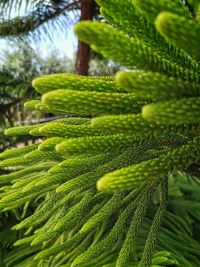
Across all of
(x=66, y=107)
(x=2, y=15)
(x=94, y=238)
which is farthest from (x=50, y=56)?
(x=66, y=107)

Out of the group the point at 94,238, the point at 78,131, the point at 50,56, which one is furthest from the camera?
the point at 50,56

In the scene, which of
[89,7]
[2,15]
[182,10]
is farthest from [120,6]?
[2,15]

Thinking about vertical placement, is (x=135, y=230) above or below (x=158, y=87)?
below

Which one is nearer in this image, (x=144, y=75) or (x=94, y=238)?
(x=144, y=75)

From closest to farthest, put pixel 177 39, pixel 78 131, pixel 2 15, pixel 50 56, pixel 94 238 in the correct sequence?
pixel 177 39, pixel 78 131, pixel 94 238, pixel 2 15, pixel 50 56


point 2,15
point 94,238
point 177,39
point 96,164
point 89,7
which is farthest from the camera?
point 2,15

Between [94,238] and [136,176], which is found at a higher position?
[136,176]

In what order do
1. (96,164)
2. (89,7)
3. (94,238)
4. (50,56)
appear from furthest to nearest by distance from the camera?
(50,56), (89,7), (94,238), (96,164)

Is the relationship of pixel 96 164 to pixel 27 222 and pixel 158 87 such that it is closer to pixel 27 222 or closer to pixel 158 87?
pixel 27 222

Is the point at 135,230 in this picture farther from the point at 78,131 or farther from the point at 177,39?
the point at 177,39
